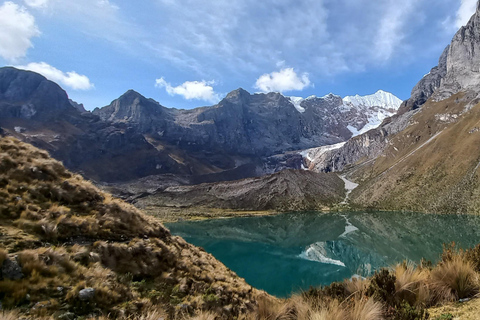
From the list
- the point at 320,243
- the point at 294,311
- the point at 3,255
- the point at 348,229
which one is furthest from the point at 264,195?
the point at 3,255

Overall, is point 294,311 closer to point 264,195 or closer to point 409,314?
point 409,314

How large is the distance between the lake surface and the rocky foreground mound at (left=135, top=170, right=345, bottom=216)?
36.8m

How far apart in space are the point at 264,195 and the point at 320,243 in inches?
3663

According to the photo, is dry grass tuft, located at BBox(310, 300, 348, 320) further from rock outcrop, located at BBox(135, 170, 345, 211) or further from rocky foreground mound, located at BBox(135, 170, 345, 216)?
rocky foreground mound, located at BBox(135, 170, 345, 216)

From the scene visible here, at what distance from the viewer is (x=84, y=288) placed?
7406 mm

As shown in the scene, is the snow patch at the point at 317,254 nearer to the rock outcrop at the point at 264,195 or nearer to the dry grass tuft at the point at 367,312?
the dry grass tuft at the point at 367,312

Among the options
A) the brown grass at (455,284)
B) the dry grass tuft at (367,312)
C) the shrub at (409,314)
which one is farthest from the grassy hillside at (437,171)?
the dry grass tuft at (367,312)

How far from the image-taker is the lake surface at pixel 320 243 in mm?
49344

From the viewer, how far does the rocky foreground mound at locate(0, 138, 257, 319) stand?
6785 mm

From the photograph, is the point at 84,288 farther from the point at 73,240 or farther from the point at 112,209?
the point at 112,209

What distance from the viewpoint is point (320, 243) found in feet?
254

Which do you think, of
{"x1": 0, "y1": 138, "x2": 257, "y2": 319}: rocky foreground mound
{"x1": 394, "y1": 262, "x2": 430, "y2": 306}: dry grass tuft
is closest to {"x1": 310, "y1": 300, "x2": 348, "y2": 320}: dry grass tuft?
{"x1": 394, "y1": 262, "x2": 430, "y2": 306}: dry grass tuft

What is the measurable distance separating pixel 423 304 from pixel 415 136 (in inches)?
8506

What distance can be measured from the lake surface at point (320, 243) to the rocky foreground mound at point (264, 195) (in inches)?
1450
